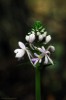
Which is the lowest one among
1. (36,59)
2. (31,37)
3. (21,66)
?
(36,59)

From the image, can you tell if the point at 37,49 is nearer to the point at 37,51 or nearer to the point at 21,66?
the point at 37,51

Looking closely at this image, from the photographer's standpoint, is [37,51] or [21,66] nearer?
[37,51]

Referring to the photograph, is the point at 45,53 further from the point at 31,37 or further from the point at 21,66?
the point at 21,66

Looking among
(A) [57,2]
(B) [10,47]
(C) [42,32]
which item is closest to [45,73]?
(B) [10,47]

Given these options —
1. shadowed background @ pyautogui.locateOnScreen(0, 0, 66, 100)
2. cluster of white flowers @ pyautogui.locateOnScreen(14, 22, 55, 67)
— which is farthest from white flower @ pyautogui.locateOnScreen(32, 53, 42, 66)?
shadowed background @ pyautogui.locateOnScreen(0, 0, 66, 100)

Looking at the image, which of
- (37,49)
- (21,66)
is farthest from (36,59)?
(21,66)

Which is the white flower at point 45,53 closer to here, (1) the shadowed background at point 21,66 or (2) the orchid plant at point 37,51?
(2) the orchid plant at point 37,51

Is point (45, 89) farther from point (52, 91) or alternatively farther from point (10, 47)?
point (10, 47)

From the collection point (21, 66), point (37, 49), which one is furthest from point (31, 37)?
point (21, 66)

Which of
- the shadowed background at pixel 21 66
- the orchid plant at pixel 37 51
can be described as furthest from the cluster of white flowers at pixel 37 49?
the shadowed background at pixel 21 66

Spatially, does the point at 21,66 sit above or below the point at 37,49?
above

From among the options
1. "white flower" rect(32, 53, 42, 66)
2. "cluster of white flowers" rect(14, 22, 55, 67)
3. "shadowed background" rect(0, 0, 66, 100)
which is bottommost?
"white flower" rect(32, 53, 42, 66)

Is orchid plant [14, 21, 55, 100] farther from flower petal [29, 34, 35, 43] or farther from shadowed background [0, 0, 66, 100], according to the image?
shadowed background [0, 0, 66, 100]
